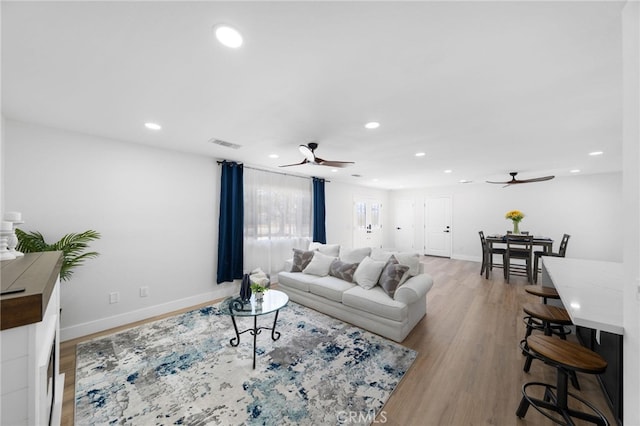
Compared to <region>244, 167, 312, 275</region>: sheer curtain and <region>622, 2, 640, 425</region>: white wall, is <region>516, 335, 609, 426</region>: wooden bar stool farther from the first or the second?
<region>244, 167, 312, 275</region>: sheer curtain

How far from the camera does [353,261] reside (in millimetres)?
3791

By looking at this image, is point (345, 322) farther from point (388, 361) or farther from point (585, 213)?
point (585, 213)

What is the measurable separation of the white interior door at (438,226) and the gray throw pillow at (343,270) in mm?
5514

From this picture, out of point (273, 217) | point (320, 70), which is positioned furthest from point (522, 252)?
point (320, 70)

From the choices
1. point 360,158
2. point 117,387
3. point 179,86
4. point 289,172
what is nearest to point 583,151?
point 360,158

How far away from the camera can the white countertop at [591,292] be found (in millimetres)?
1276

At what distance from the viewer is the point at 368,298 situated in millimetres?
2900

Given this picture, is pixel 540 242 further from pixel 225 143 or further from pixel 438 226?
pixel 225 143

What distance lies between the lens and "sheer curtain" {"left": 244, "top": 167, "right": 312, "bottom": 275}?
177 inches

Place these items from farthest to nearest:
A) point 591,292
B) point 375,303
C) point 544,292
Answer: point 375,303
point 544,292
point 591,292

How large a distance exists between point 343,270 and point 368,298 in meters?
0.76

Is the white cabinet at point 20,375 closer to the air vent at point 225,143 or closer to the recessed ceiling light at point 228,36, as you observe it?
the recessed ceiling light at point 228,36

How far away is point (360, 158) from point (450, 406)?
10.8 ft

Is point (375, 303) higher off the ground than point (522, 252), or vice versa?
point (522, 252)
